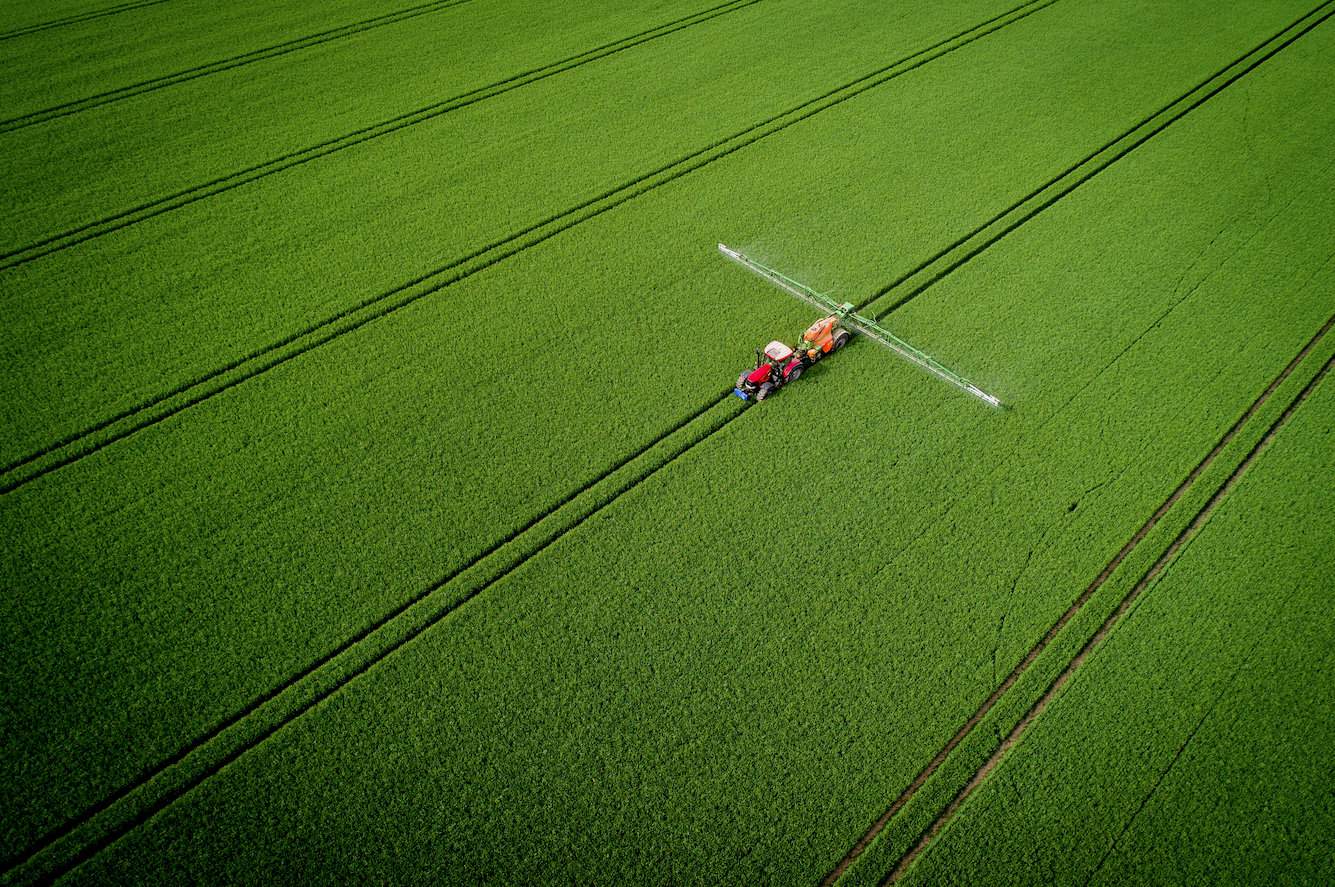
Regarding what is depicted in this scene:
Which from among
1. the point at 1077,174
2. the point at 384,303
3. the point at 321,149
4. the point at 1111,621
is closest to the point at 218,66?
the point at 321,149

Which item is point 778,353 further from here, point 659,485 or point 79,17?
point 79,17

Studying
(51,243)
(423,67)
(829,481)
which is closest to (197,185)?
(51,243)

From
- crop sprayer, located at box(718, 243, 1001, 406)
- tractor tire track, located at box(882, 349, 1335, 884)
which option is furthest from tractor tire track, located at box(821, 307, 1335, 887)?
crop sprayer, located at box(718, 243, 1001, 406)

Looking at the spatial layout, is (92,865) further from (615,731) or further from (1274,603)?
(1274,603)

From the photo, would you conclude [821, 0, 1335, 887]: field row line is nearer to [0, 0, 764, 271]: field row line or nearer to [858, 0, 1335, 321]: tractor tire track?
[858, 0, 1335, 321]: tractor tire track

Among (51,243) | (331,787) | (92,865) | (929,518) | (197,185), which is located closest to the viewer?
(92,865)
